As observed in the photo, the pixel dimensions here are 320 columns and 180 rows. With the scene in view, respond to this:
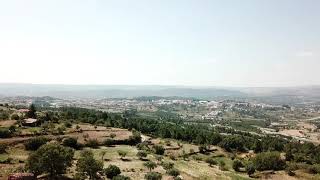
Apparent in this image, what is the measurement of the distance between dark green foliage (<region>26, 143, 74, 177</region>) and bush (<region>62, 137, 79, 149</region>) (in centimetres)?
3441

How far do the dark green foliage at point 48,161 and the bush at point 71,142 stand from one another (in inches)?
1355

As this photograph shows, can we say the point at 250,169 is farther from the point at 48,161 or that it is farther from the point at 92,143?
the point at 48,161

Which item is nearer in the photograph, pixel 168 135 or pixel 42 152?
pixel 42 152

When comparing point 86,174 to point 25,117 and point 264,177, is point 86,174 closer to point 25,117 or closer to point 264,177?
point 264,177

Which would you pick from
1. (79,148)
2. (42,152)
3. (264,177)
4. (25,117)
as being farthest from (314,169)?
(25,117)

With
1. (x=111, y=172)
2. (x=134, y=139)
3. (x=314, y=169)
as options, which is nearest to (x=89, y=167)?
(x=111, y=172)

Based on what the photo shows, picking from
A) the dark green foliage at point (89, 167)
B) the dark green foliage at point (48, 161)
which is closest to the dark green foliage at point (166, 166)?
the dark green foliage at point (89, 167)

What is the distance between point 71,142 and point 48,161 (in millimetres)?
40158

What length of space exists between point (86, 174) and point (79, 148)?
3881cm

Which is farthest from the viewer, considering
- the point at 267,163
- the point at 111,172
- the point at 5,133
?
the point at 267,163

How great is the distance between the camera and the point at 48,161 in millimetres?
80750

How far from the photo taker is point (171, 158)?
12462cm

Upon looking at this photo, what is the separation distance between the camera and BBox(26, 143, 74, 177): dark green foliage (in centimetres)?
8006

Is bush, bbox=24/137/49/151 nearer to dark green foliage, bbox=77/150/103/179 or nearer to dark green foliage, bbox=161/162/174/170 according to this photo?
dark green foliage, bbox=77/150/103/179
